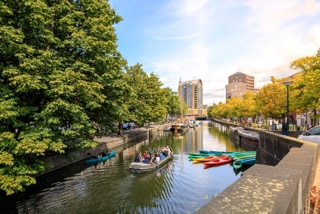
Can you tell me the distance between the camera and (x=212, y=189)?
59.4 ft

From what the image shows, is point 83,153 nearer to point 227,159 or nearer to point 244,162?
point 227,159

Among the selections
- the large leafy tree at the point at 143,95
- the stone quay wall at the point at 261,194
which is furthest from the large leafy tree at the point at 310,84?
the large leafy tree at the point at 143,95

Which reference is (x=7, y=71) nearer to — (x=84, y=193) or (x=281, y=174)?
(x=84, y=193)

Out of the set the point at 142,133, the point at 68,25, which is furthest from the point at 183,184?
the point at 142,133

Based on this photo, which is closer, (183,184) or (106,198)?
(106,198)

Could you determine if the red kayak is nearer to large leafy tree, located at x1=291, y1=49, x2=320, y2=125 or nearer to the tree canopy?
large leafy tree, located at x1=291, y1=49, x2=320, y2=125

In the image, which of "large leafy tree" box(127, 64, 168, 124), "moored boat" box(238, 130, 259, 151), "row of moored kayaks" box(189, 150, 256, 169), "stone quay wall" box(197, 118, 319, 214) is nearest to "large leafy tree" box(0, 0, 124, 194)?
"stone quay wall" box(197, 118, 319, 214)

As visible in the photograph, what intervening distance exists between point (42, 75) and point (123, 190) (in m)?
9.84

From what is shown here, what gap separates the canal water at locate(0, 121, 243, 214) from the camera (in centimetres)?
1423

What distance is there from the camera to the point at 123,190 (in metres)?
17.3

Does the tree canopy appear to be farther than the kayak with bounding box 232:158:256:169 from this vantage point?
No

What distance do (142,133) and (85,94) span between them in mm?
40450

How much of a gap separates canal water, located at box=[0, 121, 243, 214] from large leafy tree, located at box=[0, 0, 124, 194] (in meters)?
2.43

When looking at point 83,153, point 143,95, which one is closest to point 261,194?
point 83,153
